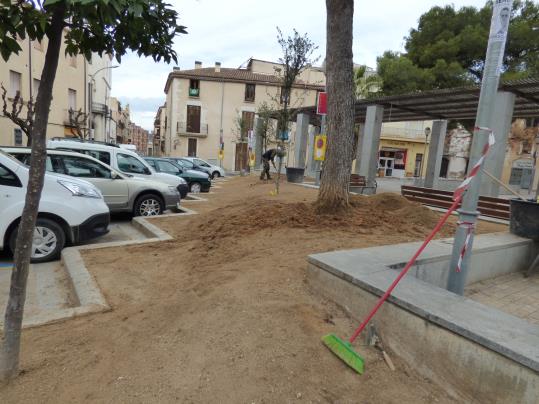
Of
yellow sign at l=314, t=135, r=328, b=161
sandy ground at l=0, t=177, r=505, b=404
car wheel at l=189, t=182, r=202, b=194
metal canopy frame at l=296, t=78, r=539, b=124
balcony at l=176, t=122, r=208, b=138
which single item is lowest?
car wheel at l=189, t=182, r=202, b=194

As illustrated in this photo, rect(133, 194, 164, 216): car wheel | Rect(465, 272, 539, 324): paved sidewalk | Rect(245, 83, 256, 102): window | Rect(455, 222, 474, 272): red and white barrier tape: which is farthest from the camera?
Rect(245, 83, 256, 102): window

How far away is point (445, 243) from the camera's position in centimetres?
487

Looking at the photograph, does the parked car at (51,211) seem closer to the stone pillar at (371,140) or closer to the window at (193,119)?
the stone pillar at (371,140)

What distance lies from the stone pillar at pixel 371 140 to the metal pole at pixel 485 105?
12.4 meters

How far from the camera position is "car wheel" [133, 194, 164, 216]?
8.02 m

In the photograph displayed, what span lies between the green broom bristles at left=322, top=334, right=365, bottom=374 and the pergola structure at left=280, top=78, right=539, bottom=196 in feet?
34.5

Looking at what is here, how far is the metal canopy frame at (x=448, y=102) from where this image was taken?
11.0 metres

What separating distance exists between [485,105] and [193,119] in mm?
39183

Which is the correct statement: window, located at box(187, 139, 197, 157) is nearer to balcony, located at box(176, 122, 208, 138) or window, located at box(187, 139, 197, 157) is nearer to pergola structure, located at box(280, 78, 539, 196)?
balcony, located at box(176, 122, 208, 138)

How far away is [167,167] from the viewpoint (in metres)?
14.4

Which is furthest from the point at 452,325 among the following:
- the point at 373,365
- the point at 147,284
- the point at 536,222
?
the point at 536,222

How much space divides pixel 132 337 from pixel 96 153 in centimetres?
714

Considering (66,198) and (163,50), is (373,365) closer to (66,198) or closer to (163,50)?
(163,50)

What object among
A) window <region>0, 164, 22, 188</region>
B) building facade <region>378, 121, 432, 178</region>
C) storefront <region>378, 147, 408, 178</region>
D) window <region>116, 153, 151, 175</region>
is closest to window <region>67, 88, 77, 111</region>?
window <region>116, 153, 151, 175</region>
